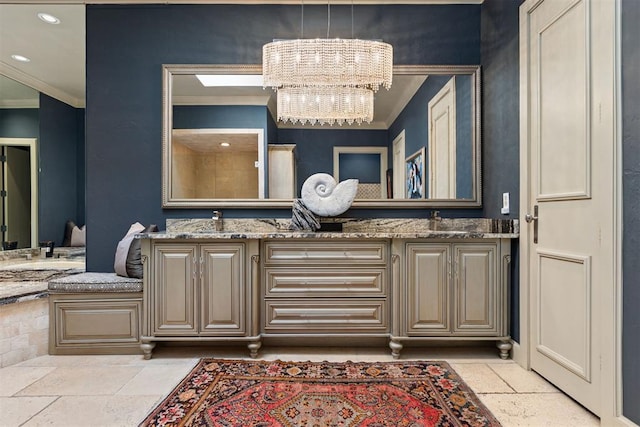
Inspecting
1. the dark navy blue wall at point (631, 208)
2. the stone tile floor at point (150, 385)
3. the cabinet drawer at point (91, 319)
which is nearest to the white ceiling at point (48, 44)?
the dark navy blue wall at point (631, 208)

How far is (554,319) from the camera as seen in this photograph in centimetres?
201

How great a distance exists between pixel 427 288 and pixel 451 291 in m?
0.16

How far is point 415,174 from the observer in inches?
111

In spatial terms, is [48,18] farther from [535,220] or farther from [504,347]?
[504,347]

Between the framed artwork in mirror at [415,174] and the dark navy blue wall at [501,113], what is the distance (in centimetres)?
48

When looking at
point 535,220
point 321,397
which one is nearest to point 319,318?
point 321,397

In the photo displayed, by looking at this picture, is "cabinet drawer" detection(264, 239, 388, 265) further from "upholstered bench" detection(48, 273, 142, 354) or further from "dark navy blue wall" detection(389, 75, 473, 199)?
"upholstered bench" detection(48, 273, 142, 354)

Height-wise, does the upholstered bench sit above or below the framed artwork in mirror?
below

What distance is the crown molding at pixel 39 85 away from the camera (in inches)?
157

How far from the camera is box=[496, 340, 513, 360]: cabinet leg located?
93.2 inches

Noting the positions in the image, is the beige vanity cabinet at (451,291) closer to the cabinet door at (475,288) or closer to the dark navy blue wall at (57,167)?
the cabinet door at (475,288)

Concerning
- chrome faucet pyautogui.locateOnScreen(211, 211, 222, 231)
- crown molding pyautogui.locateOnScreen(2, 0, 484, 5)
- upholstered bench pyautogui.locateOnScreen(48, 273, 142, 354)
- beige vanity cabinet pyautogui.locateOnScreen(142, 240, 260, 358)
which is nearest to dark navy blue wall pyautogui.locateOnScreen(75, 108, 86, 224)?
crown molding pyautogui.locateOnScreen(2, 0, 484, 5)

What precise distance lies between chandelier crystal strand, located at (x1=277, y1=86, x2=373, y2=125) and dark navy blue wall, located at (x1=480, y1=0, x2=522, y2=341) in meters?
0.90

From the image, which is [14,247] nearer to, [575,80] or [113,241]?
[113,241]
